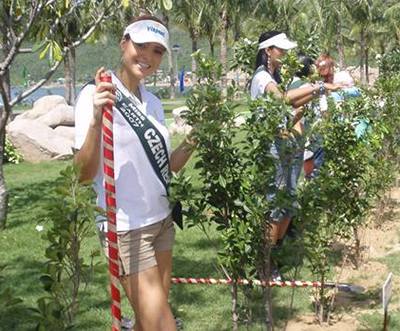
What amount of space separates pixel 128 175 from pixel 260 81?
5.02 feet

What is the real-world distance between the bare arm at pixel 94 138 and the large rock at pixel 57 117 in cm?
1262

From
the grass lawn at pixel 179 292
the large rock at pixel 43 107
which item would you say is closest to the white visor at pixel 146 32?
the grass lawn at pixel 179 292

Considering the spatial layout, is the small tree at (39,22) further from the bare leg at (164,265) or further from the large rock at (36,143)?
the large rock at (36,143)

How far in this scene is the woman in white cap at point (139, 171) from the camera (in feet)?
8.56

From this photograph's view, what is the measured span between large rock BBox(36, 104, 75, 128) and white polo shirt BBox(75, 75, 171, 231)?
12.5m

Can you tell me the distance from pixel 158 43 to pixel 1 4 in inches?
135

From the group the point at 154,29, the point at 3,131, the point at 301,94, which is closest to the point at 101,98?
the point at 154,29

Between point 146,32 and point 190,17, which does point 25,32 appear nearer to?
point 146,32

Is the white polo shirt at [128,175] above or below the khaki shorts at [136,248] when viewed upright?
above

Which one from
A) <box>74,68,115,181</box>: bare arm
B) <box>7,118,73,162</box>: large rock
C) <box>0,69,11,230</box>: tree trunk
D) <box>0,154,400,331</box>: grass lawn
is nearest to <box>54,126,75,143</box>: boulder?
<box>7,118,73,162</box>: large rock

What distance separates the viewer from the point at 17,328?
4.31m

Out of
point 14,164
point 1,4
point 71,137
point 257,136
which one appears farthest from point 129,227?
point 71,137

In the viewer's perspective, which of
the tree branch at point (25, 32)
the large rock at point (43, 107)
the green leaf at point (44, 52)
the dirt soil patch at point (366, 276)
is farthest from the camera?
the large rock at point (43, 107)

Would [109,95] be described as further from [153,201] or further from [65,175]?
[153,201]
